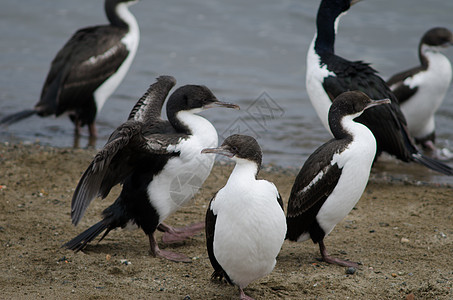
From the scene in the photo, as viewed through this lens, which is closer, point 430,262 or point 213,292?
point 213,292

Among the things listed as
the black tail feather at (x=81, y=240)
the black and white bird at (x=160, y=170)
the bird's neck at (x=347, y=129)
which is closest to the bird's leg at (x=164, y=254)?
the black and white bird at (x=160, y=170)

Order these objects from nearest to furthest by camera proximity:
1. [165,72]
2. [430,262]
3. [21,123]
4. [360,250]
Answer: [430,262]
[360,250]
[21,123]
[165,72]

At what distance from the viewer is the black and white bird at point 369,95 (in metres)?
7.13

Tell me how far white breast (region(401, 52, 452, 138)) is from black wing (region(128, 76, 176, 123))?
15.6 ft

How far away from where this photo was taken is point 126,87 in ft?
42.4

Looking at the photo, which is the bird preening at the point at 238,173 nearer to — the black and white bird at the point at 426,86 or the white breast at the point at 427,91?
the black and white bird at the point at 426,86

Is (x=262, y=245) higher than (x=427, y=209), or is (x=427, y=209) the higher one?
(x=262, y=245)

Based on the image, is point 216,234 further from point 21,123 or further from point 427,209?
point 21,123

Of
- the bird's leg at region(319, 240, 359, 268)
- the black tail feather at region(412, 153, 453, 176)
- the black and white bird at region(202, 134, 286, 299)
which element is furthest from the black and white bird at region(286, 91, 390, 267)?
the black tail feather at region(412, 153, 453, 176)

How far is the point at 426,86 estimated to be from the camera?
9258mm

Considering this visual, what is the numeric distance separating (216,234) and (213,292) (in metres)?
0.56

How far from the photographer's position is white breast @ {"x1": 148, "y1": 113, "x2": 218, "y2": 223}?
17.5ft

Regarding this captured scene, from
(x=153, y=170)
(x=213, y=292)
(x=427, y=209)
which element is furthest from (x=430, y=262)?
(x=153, y=170)

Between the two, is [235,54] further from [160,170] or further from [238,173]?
[238,173]
